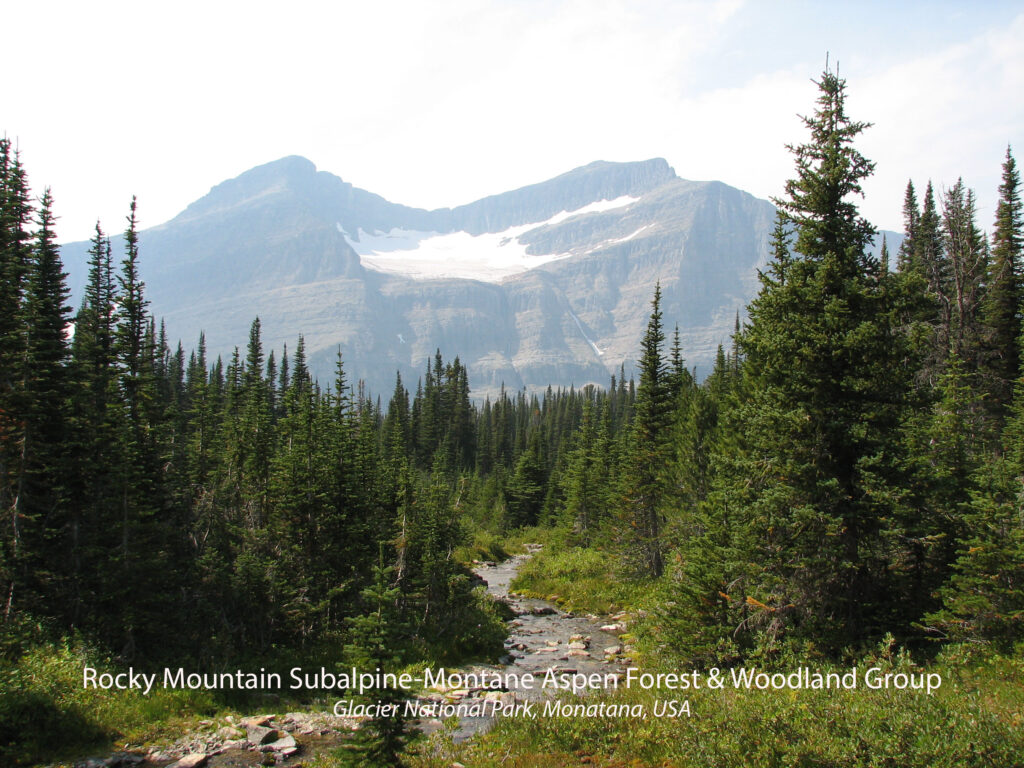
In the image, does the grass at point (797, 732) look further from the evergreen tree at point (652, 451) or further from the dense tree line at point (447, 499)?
the evergreen tree at point (652, 451)

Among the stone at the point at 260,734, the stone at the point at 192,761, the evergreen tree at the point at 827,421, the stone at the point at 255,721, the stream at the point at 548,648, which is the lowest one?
the stream at the point at 548,648

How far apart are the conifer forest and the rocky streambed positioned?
1343 millimetres

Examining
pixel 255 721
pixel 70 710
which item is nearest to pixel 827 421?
pixel 255 721

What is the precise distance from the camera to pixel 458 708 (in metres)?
→ 16.8

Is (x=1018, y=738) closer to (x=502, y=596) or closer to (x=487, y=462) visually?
(x=502, y=596)

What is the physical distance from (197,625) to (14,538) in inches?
229

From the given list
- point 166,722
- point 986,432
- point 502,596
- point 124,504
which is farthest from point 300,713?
point 986,432

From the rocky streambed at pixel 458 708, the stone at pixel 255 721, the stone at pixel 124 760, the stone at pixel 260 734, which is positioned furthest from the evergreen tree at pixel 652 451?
the stone at pixel 124 760

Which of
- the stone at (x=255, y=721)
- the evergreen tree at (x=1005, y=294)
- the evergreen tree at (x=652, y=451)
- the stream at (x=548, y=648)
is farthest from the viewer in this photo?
the evergreen tree at (x=1005, y=294)

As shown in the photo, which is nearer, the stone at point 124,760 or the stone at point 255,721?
the stone at point 124,760

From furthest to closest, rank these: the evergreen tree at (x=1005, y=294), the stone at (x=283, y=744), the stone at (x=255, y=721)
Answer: the evergreen tree at (x=1005, y=294) < the stone at (x=255, y=721) < the stone at (x=283, y=744)

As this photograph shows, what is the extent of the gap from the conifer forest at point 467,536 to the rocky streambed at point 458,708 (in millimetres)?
1343

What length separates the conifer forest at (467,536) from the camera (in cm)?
1277

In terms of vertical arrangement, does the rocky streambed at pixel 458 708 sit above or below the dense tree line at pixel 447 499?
below
